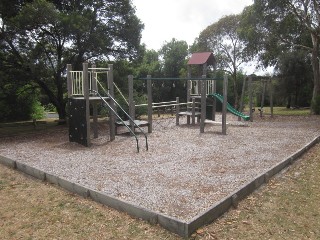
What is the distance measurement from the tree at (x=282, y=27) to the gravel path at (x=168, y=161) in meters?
7.94

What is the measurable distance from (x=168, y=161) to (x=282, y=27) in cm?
1337

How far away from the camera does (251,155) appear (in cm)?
662

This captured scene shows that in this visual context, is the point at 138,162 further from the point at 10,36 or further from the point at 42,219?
the point at 10,36

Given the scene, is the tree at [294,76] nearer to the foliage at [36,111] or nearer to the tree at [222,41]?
the tree at [222,41]

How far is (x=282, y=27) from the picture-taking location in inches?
634

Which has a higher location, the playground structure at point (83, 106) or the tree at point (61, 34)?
the tree at point (61, 34)

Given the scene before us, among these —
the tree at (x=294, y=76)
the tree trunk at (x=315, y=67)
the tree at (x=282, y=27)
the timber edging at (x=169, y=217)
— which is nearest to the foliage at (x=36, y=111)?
the tree at (x=282, y=27)

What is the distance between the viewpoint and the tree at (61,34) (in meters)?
10.2

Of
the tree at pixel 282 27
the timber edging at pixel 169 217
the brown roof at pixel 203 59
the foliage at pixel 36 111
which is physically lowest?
the timber edging at pixel 169 217

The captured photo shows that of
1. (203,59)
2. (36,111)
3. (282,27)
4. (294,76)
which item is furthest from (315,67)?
(36,111)

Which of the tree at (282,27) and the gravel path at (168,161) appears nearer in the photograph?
the gravel path at (168,161)

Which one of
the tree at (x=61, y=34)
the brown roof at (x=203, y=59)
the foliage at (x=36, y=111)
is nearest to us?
the tree at (x=61, y=34)

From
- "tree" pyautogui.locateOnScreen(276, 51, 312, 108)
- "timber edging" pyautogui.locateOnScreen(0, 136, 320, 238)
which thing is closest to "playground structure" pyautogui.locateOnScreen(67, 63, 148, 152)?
"timber edging" pyautogui.locateOnScreen(0, 136, 320, 238)

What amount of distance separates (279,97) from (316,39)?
37.1ft
